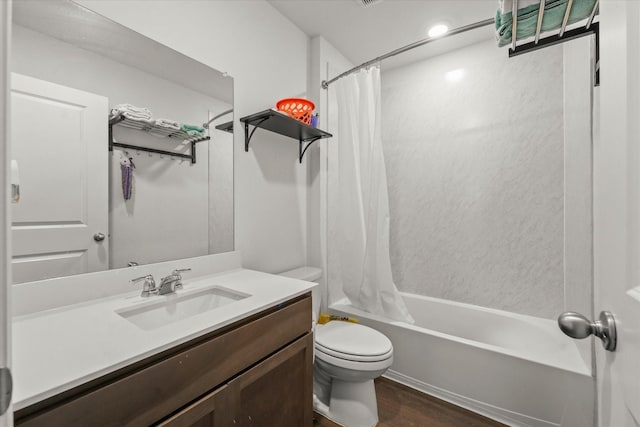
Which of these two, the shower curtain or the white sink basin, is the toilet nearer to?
the shower curtain

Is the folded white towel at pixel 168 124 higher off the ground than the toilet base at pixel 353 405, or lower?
higher

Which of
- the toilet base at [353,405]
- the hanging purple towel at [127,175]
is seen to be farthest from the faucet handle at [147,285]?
the toilet base at [353,405]

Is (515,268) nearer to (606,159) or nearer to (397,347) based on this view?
(397,347)

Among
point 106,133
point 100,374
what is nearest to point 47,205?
point 106,133

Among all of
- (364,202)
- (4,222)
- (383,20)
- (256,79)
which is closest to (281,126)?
(256,79)

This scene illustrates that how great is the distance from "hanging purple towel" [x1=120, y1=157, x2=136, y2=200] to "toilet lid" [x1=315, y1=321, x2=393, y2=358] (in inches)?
47.8

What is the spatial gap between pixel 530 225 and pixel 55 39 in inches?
108

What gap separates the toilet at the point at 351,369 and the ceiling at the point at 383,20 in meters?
1.93

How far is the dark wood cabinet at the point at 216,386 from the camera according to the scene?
0.62 metres

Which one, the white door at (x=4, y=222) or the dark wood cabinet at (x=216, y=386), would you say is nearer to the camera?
the white door at (x=4, y=222)

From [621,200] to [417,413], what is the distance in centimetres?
164

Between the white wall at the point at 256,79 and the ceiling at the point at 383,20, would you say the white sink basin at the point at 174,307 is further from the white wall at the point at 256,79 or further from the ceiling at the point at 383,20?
the ceiling at the point at 383,20

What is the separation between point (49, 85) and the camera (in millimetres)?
982

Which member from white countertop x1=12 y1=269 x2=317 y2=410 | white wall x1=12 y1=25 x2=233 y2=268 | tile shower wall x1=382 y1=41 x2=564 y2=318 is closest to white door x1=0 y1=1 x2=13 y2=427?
white countertop x1=12 y1=269 x2=317 y2=410
